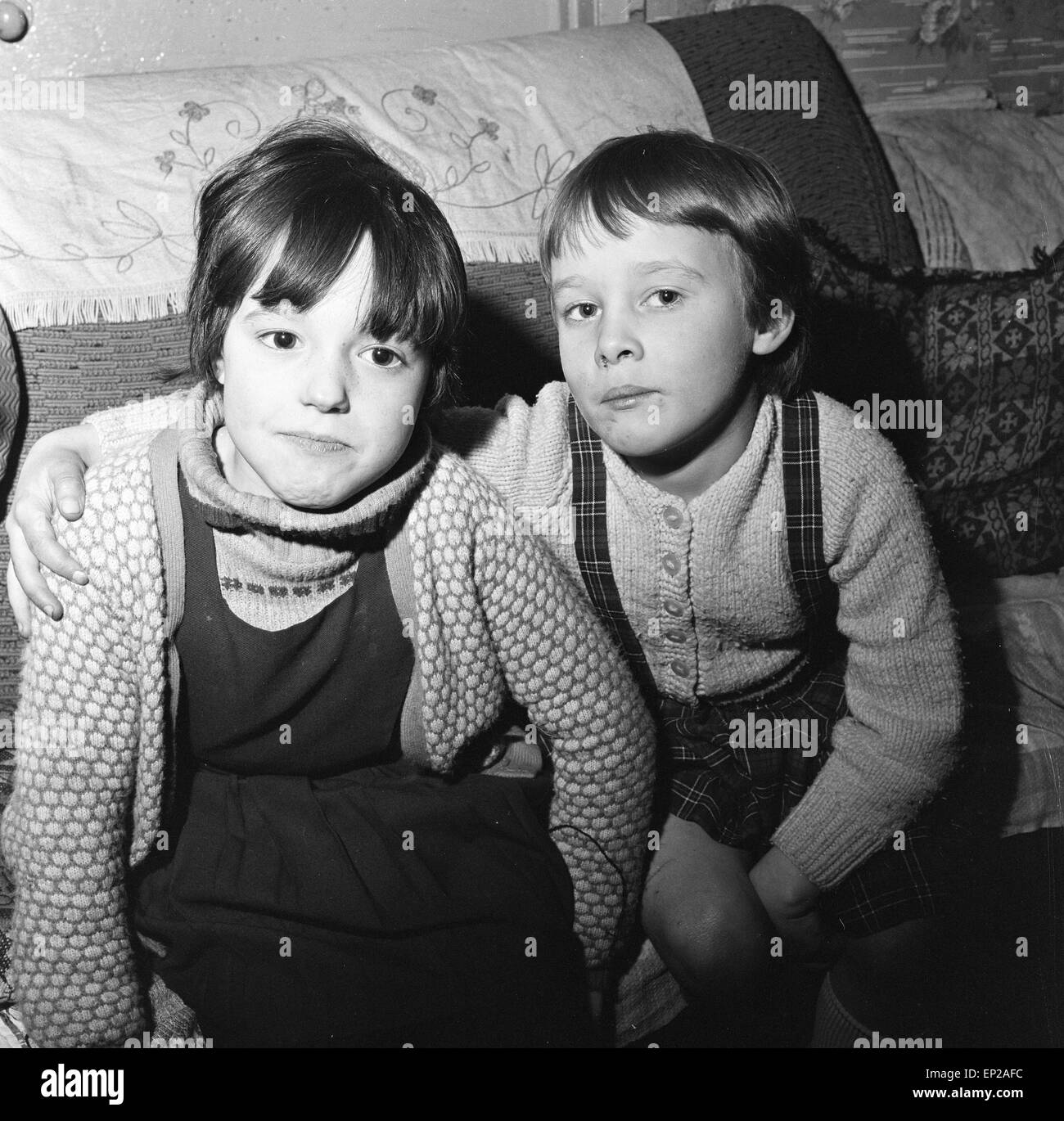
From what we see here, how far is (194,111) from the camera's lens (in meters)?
1.06

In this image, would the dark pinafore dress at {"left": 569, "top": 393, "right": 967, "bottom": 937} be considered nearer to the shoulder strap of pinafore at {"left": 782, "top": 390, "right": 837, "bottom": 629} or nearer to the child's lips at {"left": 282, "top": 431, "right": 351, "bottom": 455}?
the shoulder strap of pinafore at {"left": 782, "top": 390, "right": 837, "bottom": 629}

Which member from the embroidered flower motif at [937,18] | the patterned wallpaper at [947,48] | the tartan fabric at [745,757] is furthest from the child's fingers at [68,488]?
the embroidered flower motif at [937,18]

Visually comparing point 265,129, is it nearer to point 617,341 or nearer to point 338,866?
point 617,341

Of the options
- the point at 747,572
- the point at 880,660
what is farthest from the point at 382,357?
the point at 880,660

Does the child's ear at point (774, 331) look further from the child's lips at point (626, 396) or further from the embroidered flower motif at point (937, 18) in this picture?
the embroidered flower motif at point (937, 18)

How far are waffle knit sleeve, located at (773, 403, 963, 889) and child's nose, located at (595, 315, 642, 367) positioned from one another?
0.22m

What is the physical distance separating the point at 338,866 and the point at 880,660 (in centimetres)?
50

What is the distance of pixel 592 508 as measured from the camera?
962mm

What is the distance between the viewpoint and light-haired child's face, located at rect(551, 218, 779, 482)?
83 cm

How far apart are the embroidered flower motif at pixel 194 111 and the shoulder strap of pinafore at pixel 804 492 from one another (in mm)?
650

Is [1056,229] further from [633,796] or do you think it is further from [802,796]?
[633,796]

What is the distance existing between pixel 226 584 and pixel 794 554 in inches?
19.2

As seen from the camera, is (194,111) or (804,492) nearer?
(804,492)

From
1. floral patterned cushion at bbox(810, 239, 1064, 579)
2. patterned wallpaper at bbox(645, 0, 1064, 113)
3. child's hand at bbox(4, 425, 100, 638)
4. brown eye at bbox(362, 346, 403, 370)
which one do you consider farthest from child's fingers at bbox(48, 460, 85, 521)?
patterned wallpaper at bbox(645, 0, 1064, 113)
